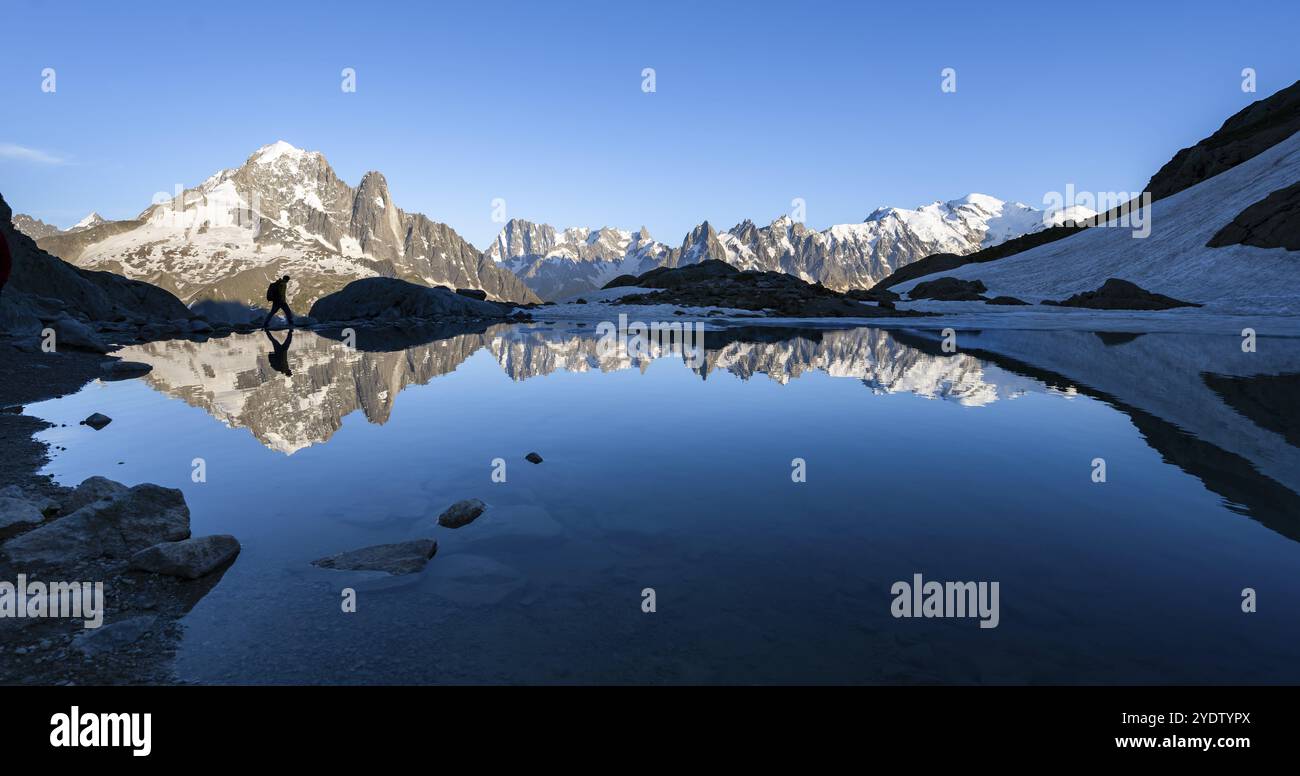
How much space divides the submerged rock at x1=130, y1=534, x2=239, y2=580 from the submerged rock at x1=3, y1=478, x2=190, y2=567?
1.48 feet

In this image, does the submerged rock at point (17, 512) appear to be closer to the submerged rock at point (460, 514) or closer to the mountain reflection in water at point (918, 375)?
the mountain reflection in water at point (918, 375)

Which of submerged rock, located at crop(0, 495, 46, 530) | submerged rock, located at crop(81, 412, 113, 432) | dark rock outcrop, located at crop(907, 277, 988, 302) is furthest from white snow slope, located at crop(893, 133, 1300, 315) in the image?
submerged rock, located at crop(81, 412, 113, 432)

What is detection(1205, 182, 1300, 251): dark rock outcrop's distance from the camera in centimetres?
5381

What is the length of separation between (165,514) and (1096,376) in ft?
72.3

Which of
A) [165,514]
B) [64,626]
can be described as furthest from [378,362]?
[64,626]

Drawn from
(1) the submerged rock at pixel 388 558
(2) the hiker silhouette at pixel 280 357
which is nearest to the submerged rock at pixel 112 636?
(1) the submerged rock at pixel 388 558

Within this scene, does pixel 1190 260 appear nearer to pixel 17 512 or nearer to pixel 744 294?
pixel 744 294

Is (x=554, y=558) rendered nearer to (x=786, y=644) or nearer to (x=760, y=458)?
(x=786, y=644)

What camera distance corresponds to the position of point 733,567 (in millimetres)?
5434

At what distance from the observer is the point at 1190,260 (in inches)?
2384

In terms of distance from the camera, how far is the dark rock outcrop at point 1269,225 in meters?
53.8

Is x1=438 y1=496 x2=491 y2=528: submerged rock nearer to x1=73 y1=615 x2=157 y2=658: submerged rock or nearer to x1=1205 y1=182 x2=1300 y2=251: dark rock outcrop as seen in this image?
x1=73 y1=615 x2=157 y2=658: submerged rock

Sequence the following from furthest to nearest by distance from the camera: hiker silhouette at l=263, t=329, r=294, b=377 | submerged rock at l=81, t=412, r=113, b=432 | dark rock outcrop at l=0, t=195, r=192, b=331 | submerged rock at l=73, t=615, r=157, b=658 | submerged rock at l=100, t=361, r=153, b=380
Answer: dark rock outcrop at l=0, t=195, r=192, b=331 < hiker silhouette at l=263, t=329, r=294, b=377 < submerged rock at l=100, t=361, r=153, b=380 < submerged rock at l=81, t=412, r=113, b=432 < submerged rock at l=73, t=615, r=157, b=658

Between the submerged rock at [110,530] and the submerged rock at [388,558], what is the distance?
6.09 ft
